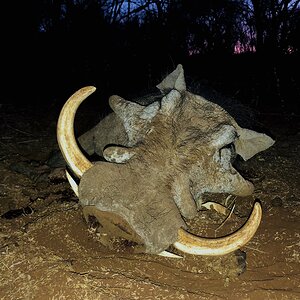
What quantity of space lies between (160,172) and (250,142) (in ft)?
4.65

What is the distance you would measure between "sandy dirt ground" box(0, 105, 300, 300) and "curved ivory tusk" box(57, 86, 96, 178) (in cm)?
37

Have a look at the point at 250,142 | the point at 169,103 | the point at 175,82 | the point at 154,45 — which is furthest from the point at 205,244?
the point at 154,45

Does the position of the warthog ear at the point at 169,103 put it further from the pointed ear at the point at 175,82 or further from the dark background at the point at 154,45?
the dark background at the point at 154,45

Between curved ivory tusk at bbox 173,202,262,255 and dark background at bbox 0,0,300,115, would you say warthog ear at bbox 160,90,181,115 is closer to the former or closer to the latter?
curved ivory tusk at bbox 173,202,262,255

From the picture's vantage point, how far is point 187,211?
2400 millimetres

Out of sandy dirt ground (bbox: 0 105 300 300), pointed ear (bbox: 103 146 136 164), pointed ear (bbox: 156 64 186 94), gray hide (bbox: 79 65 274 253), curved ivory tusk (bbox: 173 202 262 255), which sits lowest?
sandy dirt ground (bbox: 0 105 300 300)

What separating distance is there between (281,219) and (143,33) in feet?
25.8

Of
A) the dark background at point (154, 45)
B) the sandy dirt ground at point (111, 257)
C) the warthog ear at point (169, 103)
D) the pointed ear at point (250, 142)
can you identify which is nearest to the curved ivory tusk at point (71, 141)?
the sandy dirt ground at point (111, 257)

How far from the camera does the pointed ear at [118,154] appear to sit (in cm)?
233

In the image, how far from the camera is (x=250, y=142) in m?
3.47

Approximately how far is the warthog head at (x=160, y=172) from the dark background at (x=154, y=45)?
5.25m

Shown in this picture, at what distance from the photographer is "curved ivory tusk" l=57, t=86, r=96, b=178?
2.28 m

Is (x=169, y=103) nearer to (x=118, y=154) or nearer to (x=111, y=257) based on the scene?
(x=118, y=154)

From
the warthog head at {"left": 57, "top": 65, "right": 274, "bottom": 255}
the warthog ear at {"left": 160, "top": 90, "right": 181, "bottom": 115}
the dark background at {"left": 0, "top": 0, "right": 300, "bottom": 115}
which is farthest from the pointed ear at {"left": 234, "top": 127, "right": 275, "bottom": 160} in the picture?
the dark background at {"left": 0, "top": 0, "right": 300, "bottom": 115}
